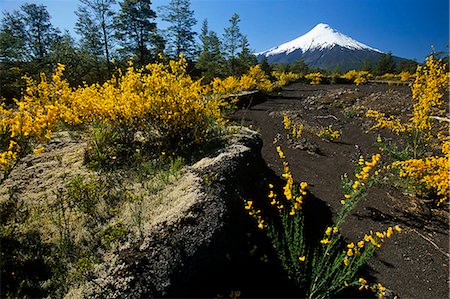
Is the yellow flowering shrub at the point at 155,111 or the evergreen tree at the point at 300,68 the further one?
the evergreen tree at the point at 300,68

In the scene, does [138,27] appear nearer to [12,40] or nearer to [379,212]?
[12,40]

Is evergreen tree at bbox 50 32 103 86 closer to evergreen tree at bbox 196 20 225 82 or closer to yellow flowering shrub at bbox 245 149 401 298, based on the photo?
evergreen tree at bbox 196 20 225 82

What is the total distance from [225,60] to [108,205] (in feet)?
93.9

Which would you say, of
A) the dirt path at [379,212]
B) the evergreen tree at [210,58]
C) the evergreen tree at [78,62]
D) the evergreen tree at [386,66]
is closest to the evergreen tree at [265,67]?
the evergreen tree at [210,58]

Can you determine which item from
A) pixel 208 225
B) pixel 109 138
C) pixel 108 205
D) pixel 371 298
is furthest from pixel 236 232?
pixel 109 138

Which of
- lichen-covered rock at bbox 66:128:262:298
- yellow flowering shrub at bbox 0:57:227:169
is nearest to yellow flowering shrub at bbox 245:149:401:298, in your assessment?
lichen-covered rock at bbox 66:128:262:298

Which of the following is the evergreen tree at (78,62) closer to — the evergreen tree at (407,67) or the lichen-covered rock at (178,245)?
the lichen-covered rock at (178,245)

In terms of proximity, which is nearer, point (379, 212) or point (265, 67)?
point (379, 212)

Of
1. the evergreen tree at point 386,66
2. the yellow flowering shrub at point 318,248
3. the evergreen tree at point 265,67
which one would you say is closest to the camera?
the yellow flowering shrub at point 318,248

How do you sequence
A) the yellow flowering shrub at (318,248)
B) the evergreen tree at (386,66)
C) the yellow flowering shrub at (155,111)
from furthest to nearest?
the evergreen tree at (386,66)
the yellow flowering shrub at (155,111)
the yellow flowering shrub at (318,248)

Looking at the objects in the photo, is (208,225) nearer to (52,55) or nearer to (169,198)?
A: (169,198)

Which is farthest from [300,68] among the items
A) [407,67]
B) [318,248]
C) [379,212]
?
[318,248]

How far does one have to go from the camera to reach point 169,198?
269cm

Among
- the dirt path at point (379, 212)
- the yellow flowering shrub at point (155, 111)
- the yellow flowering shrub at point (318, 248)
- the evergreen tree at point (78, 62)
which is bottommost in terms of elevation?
the dirt path at point (379, 212)
